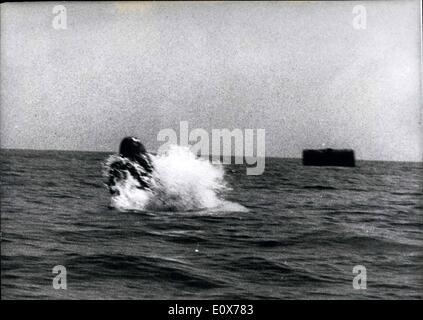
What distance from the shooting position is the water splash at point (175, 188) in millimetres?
14430

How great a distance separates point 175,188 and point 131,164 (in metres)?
1.84

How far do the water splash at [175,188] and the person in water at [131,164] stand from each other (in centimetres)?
17

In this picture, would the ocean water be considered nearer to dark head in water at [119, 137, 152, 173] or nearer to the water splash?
the water splash

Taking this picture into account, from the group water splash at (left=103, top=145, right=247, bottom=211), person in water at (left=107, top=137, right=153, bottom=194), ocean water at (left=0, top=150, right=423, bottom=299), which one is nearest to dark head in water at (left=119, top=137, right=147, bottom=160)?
person in water at (left=107, top=137, right=153, bottom=194)

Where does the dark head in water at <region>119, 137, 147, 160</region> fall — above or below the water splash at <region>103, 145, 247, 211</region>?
above

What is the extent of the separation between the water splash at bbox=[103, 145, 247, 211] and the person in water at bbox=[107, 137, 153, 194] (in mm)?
170

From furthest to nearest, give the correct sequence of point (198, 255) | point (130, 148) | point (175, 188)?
point (175, 188)
point (130, 148)
point (198, 255)

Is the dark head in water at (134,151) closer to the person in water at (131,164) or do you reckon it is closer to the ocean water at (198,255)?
the person in water at (131,164)

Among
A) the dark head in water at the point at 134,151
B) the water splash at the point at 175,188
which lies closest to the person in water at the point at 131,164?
the dark head in water at the point at 134,151

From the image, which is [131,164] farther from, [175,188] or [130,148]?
[175,188]

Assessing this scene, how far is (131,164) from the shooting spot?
14.6 metres

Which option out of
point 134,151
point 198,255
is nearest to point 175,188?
point 134,151

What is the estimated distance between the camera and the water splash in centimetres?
1443
